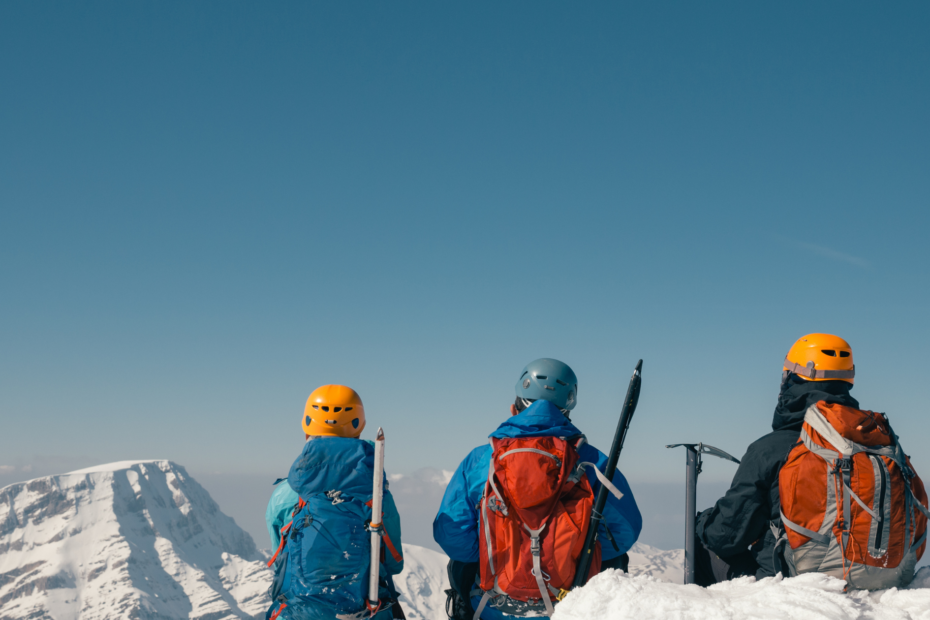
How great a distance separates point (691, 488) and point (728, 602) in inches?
86.4

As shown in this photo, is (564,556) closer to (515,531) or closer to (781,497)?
(515,531)

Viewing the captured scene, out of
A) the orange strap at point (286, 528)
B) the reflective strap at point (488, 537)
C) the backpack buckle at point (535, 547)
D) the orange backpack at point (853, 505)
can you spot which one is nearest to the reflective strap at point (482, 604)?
the reflective strap at point (488, 537)

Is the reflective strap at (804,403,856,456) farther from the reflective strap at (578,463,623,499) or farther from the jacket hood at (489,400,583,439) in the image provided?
the jacket hood at (489,400,583,439)

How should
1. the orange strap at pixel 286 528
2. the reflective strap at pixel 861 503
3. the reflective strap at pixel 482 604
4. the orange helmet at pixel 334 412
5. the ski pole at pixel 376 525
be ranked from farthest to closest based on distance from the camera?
the orange helmet at pixel 334 412 < the orange strap at pixel 286 528 < the ski pole at pixel 376 525 < the reflective strap at pixel 482 604 < the reflective strap at pixel 861 503

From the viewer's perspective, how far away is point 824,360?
6352mm

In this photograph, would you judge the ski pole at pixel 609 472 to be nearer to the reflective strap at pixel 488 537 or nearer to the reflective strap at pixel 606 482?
the reflective strap at pixel 606 482

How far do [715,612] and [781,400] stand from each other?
293cm

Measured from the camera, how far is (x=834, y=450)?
5.78m

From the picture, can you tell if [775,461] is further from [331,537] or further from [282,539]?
[282,539]

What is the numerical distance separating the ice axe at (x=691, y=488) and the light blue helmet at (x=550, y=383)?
4.90ft

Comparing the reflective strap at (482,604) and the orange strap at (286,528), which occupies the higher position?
the orange strap at (286,528)

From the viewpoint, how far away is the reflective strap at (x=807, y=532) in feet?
18.8

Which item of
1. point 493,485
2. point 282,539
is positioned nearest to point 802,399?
point 493,485

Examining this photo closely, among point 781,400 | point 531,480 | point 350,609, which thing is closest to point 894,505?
point 781,400
